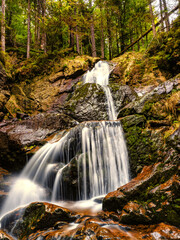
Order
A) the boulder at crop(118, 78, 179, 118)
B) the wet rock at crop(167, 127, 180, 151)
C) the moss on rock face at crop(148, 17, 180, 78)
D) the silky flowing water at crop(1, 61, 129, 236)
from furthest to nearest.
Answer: the moss on rock face at crop(148, 17, 180, 78), the boulder at crop(118, 78, 179, 118), the silky flowing water at crop(1, 61, 129, 236), the wet rock at crop(167, 127, 180, 151)

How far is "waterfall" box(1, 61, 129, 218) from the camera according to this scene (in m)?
5.44

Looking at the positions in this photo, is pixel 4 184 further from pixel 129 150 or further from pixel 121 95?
pixel 121 95

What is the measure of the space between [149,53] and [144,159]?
35.1ft

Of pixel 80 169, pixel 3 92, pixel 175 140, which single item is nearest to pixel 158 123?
pixel 175 140

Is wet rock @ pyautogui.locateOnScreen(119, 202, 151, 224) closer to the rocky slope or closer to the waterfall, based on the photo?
the rocky slope

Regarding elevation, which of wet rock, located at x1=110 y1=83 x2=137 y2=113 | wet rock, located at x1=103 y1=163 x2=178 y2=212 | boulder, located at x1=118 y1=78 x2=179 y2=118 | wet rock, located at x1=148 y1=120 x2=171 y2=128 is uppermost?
wet rock, located at x1=110 y1=83 x2=137 y2=113

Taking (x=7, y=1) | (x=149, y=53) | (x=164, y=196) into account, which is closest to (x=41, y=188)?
(x=164, y=196)

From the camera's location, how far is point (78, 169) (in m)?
5.59

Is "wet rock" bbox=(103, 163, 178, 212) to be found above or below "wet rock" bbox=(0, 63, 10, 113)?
below

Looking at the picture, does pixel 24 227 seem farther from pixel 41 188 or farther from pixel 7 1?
pixel 7 1

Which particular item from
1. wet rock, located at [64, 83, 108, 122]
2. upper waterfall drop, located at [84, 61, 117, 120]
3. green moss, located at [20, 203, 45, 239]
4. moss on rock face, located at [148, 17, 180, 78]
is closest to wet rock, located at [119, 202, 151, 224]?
green moss, located at [20, 203, 45, 239]

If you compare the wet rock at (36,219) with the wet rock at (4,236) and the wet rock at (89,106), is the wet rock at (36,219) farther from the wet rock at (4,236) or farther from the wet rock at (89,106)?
the wet rock at (89,106)

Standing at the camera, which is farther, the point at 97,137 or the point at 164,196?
the point at 97,137

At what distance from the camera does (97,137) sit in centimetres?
623
